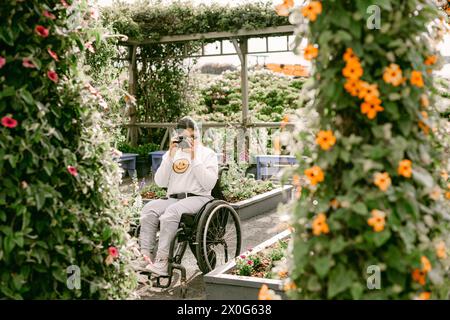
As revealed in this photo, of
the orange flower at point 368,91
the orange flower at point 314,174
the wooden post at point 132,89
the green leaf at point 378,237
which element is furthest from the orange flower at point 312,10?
the wooden post at point 132,89

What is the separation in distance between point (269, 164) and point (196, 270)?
4.31 metres

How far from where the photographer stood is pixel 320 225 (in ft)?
5.37

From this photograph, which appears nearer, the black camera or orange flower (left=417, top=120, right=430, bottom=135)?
orange flower (left=417, top=120, right=430, bottom=135)

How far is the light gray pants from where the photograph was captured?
395 cm

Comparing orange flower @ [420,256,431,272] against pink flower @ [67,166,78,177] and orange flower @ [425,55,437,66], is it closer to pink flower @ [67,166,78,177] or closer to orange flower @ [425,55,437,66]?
orange flower @ [425,55,437,66]

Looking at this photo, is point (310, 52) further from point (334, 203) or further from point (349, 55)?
point (334, 203)

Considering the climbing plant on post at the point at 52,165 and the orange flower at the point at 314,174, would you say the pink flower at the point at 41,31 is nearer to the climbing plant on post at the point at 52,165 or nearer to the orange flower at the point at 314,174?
the climbing plant on post at the point at 52,165

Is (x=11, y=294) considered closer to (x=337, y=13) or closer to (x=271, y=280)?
(x=337, y=13)

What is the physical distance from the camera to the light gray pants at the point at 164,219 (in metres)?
3.95

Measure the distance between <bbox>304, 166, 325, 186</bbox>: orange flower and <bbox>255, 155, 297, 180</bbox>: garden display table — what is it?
6.95 m

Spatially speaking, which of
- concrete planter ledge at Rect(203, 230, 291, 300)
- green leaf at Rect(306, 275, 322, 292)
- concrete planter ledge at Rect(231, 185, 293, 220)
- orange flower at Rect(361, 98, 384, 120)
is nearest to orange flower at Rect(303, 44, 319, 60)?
orange flower at Rect(361, 98, 384, 120)

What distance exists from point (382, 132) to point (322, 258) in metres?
0.42

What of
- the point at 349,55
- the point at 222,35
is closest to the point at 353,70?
the point at 349,55
